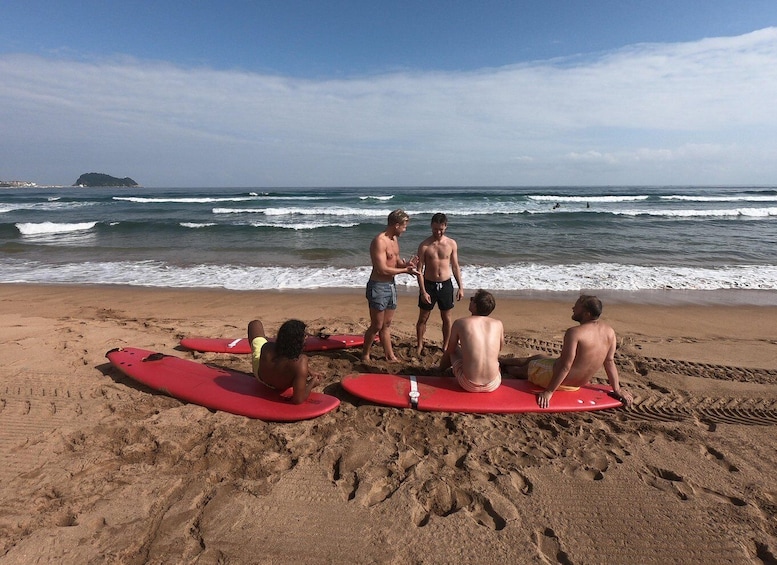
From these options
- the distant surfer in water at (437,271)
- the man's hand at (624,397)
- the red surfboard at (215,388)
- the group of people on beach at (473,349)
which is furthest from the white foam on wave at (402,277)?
the man's hand at (624,397)

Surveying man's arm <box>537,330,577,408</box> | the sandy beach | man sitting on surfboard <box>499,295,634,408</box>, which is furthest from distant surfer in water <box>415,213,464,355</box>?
man's arm <box>537,330,577,408</box>

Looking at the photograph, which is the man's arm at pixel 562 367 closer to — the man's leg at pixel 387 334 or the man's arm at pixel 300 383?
the man's leg at pixel 387 334

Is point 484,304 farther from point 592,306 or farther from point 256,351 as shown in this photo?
point 256,351

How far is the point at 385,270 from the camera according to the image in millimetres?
4594

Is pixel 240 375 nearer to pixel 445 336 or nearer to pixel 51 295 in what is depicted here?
pixel 445 336

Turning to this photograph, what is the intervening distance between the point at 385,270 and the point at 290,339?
1.47 metres

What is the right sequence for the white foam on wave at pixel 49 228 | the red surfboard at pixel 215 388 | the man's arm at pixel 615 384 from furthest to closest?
the white foam on wave at pixel 49 228 < the man's arm at pixel 615 384 < the red surfboard at pixel 215 388

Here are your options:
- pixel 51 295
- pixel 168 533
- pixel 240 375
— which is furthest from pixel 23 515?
pixel 51 295

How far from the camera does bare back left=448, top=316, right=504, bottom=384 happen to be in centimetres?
385

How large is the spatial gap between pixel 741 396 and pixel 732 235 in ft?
52.2

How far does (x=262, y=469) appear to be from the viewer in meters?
2.99

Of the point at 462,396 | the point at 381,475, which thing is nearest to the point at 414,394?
→ the point at 462,396

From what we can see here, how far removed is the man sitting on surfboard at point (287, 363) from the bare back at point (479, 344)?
4.82ft

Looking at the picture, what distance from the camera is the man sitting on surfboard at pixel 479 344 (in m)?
3.86
